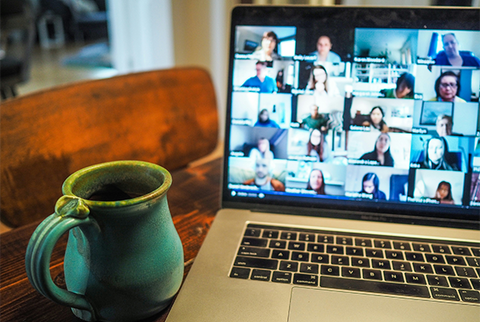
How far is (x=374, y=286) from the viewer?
44cm

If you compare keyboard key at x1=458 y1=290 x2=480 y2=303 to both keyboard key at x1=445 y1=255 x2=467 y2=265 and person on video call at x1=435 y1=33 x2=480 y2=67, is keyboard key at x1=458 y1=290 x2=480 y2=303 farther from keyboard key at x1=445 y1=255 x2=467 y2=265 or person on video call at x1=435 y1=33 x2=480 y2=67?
person on video call at x1=435 y1=33 x2=480 y2=67

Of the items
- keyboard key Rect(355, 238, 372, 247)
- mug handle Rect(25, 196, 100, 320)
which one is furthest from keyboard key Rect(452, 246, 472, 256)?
mug handle Rect(25, 196, 100, 320)

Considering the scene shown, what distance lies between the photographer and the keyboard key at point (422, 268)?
1.52 feet

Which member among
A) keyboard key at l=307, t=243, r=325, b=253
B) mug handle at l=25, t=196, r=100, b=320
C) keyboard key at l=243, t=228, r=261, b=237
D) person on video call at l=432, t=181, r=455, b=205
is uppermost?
mug handle at l=25, t=196, r=100, b=320

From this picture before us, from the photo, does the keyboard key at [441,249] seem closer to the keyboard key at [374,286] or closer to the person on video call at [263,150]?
the keyboard key at [374,286]

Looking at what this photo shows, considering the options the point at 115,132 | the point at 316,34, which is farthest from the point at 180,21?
the point at 316,34

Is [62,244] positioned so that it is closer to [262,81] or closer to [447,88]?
[262,81]

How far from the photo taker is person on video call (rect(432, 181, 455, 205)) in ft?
1.81

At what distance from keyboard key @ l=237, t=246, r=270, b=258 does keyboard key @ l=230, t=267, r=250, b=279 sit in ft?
0.09

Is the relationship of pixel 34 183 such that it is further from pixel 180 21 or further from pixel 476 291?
pixel 180 21

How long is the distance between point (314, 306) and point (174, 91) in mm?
771

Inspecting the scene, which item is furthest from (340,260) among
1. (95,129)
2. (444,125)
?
(95,129)

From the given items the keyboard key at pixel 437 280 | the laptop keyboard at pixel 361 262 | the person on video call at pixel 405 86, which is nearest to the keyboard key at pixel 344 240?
the laptop keyboard at pixel 361 262

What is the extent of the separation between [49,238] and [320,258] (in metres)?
0.31
